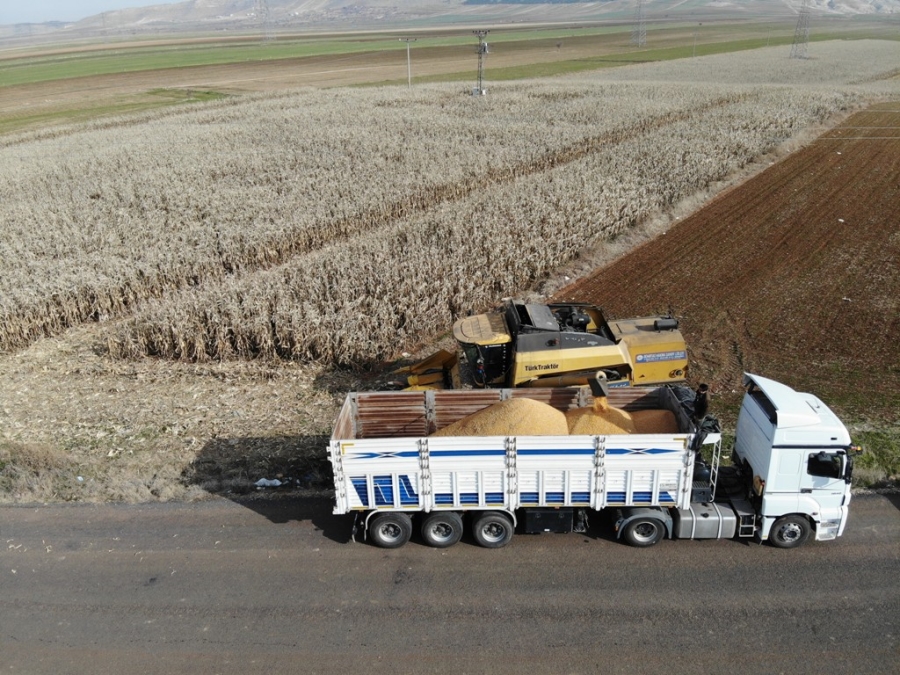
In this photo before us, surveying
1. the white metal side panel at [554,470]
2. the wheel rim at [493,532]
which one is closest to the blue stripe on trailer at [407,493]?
the wheel rim at [493,532]

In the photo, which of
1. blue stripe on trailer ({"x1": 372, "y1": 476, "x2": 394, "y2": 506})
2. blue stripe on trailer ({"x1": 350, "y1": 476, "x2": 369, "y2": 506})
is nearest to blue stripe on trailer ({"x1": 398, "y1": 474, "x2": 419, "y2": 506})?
blue stripe on trailer ({"x1": 372, "y1": 476, "x2": 394, "y2": 506})

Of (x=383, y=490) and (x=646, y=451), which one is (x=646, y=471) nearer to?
(x=646, y=451)

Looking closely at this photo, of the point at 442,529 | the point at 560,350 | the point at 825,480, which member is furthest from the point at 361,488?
the point at 825,480

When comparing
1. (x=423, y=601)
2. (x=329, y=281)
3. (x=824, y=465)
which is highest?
(x=824, y=465)

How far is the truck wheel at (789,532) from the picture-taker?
35.3 feet

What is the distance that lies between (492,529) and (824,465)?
5.06 meters

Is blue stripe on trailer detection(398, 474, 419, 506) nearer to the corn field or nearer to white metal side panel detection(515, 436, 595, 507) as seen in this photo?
white metal side panel detection(515, 436, 595, 507)

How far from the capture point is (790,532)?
10891 millimetres

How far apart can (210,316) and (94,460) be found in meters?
5.57

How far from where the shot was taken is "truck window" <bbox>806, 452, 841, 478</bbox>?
33.4ft

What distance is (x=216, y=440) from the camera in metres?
14.4

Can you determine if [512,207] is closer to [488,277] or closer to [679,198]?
[488,277]

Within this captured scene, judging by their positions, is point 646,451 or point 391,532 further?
point 391,532

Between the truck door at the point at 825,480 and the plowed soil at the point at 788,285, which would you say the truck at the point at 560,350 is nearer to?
the plowed soil at the point at 788,285
